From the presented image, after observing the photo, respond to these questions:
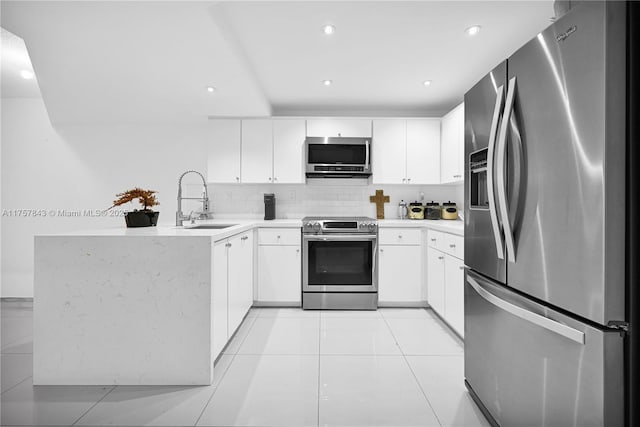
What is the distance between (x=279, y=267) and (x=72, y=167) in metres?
2.85

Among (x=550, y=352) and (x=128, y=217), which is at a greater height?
(x=128, y=217)

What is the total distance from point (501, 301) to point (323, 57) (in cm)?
231

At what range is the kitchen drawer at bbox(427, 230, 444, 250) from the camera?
312 centimetres

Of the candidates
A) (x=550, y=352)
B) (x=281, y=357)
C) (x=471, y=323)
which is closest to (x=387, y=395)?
(x=471, y=323)

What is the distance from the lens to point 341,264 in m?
3.61

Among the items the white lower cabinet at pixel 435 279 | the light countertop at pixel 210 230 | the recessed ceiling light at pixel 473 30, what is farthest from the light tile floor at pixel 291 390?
the recessed ceiling light at pixel 473 30

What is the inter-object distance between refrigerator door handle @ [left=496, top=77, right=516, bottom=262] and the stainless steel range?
2243mm

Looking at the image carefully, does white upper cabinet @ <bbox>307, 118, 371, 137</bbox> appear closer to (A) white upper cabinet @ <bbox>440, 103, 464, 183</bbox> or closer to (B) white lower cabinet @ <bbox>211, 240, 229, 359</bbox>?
(A) white upper cabinet @ <bbox>440, 103, 464, 183</bbox>

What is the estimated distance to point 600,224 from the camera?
0.98 m

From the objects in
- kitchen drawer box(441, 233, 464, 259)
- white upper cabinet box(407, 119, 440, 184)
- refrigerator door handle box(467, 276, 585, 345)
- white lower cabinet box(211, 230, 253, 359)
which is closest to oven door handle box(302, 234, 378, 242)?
white lower cabinet box(211, 230, 253, 359)

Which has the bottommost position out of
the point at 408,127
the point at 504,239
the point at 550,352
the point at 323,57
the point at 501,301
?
the point at 550,352

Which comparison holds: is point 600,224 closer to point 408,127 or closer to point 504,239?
point 504,239

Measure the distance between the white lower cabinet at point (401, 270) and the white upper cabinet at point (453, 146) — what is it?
2.48 feet

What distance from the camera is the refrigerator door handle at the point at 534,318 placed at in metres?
1.06
